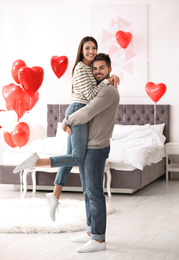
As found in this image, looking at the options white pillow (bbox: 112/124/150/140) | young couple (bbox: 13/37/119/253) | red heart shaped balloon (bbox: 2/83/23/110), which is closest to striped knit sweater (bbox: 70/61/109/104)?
young couple (bbox: 13/37/119/253)

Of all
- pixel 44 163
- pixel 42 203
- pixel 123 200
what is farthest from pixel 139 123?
pixel 44 163

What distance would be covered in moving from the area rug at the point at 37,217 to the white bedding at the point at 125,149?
0.81 m

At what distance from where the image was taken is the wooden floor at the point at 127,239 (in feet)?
10.5

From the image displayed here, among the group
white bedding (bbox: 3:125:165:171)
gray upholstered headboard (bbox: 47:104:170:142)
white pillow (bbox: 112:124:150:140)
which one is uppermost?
gray upholstered headboard (bbox: 47:104:170:142)

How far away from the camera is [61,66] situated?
266 inches

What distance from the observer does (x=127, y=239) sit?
3619mm

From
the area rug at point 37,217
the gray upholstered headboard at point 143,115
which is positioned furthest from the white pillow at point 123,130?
the area rug at point 37,217

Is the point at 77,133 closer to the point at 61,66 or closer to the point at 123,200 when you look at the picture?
the point at 123,200

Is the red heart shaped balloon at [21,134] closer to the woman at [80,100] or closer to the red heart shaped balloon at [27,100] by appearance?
the red heart shaped balloon at [27,100]

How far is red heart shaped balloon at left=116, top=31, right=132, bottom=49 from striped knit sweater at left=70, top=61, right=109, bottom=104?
3.85m

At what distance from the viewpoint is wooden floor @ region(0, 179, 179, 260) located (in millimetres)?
3199

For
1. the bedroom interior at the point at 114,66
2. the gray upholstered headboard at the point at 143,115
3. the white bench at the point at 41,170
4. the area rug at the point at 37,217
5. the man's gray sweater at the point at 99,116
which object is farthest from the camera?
the gray upholstered headboard at the point at 143,115

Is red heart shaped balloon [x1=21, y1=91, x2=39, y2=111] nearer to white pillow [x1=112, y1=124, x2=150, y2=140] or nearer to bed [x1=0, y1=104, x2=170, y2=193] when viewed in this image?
bed [x1=0, y1=104, x2=170, y2=193]

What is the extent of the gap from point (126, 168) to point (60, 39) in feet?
9.59
